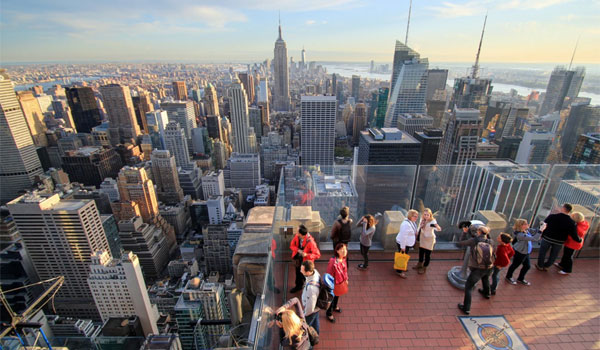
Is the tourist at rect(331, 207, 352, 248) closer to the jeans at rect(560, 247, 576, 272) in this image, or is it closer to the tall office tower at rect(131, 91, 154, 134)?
the jeans at rect(560, 247, 576, 272)

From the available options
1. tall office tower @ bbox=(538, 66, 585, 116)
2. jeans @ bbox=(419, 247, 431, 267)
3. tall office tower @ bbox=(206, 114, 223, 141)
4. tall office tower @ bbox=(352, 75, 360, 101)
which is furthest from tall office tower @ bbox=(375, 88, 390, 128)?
jeans @ bbox=(419, 247, 431, 267)

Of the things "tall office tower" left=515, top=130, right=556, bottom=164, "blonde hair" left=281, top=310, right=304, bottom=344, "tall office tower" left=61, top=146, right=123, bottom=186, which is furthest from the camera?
"tall office tower" left=61, top=146, right=123, bottom=186

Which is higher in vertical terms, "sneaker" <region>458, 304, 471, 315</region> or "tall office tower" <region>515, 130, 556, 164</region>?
"sneaker" <region>458, 304, 471, 315</region>

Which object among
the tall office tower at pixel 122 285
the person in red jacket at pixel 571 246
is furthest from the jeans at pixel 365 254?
the tall office tower at pixel 122 285

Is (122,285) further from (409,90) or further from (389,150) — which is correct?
(409,90)

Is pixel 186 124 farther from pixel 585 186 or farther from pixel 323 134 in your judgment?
pixel 585 186

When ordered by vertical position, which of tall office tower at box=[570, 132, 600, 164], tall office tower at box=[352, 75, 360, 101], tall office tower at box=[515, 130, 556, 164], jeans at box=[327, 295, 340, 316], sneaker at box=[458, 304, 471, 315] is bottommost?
tall office tower at box=[515, 130, 556, 164]

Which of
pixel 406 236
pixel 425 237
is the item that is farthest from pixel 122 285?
pixel 425 237
